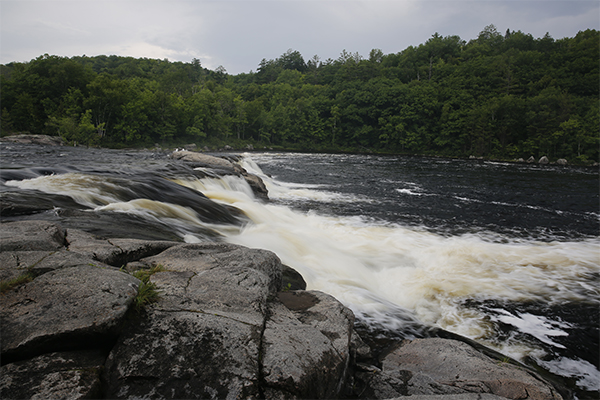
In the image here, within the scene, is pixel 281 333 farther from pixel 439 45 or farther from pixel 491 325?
pixel 439 45

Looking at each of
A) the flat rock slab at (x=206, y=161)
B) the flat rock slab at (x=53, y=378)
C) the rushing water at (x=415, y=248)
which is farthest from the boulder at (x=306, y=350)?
the flat rock slab at (x=206, y=161)

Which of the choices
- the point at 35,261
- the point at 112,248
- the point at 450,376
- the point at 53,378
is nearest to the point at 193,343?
the point at 53,378

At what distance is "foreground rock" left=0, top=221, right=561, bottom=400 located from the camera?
2.15 m

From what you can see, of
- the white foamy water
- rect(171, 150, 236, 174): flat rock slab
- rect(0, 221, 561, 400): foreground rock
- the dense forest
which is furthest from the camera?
the dense forest

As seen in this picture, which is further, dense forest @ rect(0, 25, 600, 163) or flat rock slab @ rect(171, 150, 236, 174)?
dense forest @ rect(0, 25, 600, 163)

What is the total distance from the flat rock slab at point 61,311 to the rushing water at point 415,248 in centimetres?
277

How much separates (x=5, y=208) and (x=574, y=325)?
10.3m

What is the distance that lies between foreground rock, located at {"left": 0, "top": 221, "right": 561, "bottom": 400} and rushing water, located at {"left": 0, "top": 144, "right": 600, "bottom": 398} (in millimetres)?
1465

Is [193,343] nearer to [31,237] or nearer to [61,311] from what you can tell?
[61,311]

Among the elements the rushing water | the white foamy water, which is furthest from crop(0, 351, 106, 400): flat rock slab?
the white foamy water

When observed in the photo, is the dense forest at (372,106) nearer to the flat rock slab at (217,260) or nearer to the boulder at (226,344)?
the flat rock slab at (217,260)

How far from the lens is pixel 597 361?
451 cm

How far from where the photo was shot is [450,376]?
3.26 m

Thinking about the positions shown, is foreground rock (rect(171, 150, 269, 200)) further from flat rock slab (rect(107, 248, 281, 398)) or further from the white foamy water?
flat rock slab (rect(107, 248, 281, 398))
